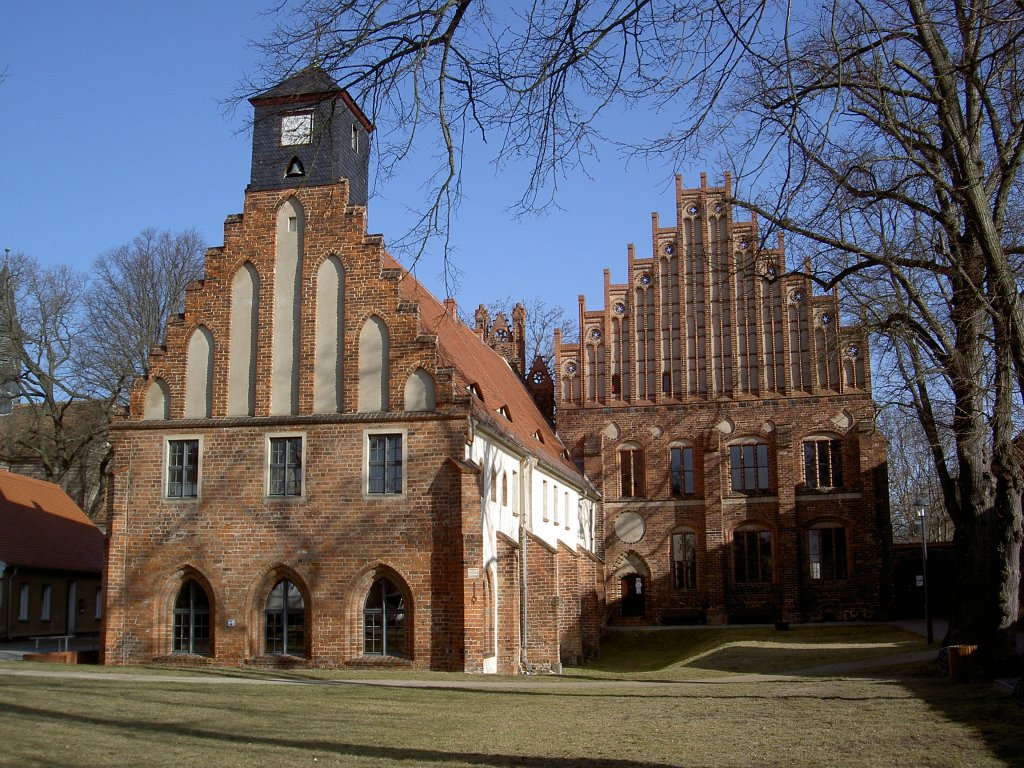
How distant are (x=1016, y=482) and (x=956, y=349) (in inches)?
116

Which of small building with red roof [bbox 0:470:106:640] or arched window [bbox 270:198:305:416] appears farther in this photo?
small building with red roof [bbox 0:470:106:640]

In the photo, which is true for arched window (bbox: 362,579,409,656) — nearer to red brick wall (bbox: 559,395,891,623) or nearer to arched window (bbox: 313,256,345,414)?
arched window (bbox: 313,256,345,414)

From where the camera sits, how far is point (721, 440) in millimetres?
38688

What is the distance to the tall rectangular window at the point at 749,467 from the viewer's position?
1515 inches

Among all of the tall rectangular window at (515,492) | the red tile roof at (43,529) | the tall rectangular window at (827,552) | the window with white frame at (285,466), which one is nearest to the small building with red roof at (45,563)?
the red tile roof at (43,529)

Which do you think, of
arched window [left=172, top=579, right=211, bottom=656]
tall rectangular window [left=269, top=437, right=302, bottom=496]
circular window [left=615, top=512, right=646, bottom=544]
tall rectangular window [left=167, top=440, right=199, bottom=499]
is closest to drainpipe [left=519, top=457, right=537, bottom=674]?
tall rectangular window [left=269, top=437, right=302, bottom=496]

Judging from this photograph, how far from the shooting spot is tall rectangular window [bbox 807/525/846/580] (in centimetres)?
3728

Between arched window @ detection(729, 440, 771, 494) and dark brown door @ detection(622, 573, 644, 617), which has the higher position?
arched window @ detection(729, 440, 771, 494)

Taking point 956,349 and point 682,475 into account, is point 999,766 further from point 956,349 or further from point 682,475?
point 682,475

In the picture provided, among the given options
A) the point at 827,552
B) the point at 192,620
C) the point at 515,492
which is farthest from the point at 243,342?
the point at 827,552

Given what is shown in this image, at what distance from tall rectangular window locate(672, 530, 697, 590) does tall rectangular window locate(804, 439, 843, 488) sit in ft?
15.7

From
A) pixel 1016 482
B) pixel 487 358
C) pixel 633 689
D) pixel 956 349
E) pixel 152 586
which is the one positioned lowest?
pixel 633 689

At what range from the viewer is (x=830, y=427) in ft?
125

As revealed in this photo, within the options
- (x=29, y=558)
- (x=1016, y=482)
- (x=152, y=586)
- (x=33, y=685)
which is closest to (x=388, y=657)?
(x=152, y=586)
